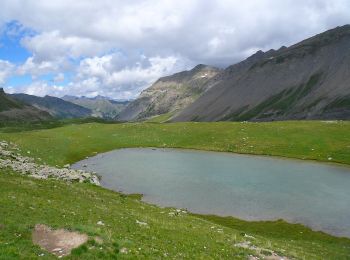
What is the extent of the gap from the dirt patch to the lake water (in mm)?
25725

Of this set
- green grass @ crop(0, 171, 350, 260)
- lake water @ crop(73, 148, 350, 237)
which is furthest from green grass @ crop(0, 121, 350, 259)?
lake water @ crop(73, 148, 350, 237)

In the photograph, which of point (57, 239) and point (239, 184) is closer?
point (57, 239)

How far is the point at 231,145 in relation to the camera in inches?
3932

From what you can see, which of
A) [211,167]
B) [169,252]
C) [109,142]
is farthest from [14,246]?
[109,142]

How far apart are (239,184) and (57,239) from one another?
40303mm

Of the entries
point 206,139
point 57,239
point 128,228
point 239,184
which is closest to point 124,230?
point 128,228

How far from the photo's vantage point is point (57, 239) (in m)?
25.7

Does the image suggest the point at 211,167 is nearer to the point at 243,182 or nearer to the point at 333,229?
the point at 243,182

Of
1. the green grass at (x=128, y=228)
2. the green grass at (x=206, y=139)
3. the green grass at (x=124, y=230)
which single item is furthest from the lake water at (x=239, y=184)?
the green grass at (x=206, y=139)

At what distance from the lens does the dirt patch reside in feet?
78.9

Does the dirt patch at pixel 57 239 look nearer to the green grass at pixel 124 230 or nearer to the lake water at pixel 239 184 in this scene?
the green grass at pixel 124 230

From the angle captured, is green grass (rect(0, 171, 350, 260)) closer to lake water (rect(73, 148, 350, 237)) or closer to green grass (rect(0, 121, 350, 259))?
green grass (rect(0, 121, 350, 259))

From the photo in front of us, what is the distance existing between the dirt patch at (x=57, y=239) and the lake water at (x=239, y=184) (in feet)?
84.4

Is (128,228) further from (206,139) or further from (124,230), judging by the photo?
(206,139)
